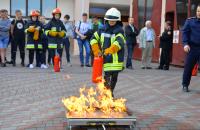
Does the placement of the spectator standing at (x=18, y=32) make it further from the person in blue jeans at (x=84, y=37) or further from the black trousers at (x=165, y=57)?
the black trousers at (x=165, y=57)

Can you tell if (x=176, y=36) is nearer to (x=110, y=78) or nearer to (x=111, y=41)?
(x=110, y=78)

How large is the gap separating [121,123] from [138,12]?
1733 centimetres

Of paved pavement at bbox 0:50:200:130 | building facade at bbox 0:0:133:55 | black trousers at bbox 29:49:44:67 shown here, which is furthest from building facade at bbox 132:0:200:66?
black trousers at bbox 29:49:44:67

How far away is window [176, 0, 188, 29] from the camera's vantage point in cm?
1677

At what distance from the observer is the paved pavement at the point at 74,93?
7051 mm

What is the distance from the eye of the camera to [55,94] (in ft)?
31.8

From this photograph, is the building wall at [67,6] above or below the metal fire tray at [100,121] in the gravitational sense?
above

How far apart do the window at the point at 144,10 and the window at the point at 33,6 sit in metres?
8.63

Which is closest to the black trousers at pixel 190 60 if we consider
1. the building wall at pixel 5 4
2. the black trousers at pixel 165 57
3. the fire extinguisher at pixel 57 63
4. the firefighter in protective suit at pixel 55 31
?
the fire extinguisher at pixel 57 63

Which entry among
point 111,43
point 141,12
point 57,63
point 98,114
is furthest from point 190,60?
point 141,12

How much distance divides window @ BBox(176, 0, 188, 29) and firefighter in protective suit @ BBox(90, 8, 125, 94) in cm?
916

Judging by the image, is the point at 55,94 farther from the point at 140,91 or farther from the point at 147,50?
the point at 147,50

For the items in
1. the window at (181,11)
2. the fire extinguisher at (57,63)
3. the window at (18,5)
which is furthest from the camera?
the window at (18,5)

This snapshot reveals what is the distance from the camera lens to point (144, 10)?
71.8 ft
